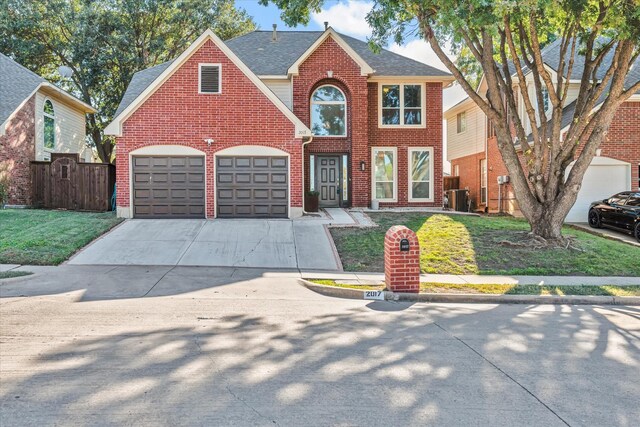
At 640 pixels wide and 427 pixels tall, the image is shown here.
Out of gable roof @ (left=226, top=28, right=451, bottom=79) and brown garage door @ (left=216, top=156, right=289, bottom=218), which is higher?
gable roof @ (left=226, top=28, right=451, bottom=79)

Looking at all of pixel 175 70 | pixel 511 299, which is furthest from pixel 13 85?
pixel 511 299

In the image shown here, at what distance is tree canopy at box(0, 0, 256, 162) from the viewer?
28156 mm

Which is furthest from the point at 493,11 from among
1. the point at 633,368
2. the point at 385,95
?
the point at 385,95

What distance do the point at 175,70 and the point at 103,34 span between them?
14993 millimetres

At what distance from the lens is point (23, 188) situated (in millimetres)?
19906

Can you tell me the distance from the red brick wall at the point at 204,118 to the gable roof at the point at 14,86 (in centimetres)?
623

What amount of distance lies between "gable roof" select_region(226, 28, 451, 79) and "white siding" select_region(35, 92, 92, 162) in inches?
350

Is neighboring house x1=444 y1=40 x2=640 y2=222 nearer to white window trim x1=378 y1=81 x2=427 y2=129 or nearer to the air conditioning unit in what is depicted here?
the air conditioning unit

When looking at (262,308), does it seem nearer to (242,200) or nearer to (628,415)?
(628,415)

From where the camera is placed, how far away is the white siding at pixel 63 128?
70.9 feet

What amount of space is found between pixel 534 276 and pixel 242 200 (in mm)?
10143

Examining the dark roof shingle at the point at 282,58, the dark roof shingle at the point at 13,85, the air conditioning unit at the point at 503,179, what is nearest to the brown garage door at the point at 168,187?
the dark roof shingle at the point at 282,58

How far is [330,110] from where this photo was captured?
20562mm

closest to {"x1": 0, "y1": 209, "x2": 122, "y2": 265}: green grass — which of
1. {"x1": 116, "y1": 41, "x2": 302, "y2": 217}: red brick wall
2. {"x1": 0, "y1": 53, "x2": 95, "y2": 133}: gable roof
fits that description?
{"x1": 116, "y1": 41, "x2": 302, "y2": 217}: red brick wall
